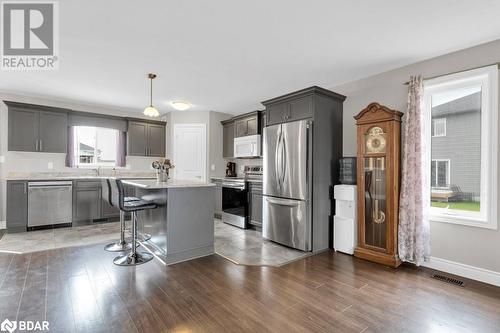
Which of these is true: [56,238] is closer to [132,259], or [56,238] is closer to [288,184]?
[132,259]

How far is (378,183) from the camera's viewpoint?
3361 mm

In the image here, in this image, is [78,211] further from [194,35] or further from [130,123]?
[194,35]

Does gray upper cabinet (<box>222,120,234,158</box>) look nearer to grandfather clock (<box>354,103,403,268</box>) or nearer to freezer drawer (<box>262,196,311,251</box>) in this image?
freezer drawer (<box>262,196,311,251</box>)

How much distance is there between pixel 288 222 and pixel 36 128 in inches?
200

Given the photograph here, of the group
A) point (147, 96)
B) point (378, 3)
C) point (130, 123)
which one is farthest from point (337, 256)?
point (130, 123)

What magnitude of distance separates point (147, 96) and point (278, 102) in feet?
8.67

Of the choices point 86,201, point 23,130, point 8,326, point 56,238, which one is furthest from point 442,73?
point 23,130

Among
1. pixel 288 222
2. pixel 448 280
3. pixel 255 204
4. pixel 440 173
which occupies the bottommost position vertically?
pixel 448 280

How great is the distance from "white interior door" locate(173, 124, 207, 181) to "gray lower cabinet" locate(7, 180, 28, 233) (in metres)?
2.82

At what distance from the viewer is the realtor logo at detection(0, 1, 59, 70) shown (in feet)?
7.42

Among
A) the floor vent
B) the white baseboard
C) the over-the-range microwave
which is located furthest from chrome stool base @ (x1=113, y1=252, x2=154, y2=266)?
the white baseboard

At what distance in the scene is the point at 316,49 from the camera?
116 inches

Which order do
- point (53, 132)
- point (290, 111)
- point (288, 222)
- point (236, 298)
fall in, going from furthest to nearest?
point (53, 132)
point (290, 111)
point (288, 222)
point (236, 298)

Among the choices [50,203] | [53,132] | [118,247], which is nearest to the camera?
[118,247]
